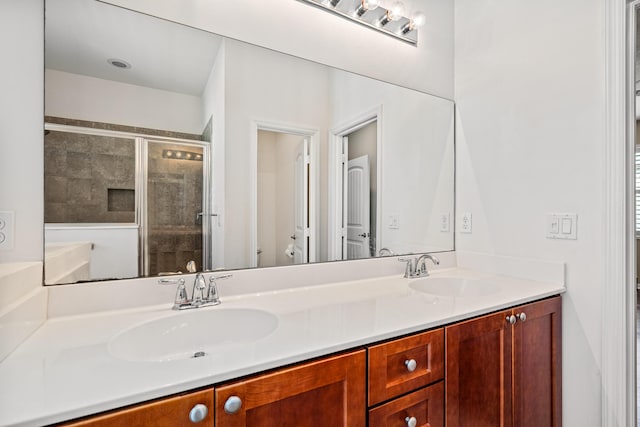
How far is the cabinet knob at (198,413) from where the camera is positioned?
62 cm

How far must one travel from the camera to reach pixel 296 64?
1.38 metres

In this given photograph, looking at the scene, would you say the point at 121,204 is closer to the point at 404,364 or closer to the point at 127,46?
the point at 127,46

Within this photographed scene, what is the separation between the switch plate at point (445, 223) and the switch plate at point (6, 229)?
1827 millimetres

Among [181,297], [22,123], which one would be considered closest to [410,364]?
[181,297]

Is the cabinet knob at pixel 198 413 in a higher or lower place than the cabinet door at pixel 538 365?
higher

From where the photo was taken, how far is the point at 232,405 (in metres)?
0.65

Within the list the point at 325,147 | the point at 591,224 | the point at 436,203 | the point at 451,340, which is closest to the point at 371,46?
the point at 325,147

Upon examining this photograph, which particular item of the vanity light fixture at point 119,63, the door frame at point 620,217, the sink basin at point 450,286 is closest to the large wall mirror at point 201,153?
the vanity light fixture at point 119,63

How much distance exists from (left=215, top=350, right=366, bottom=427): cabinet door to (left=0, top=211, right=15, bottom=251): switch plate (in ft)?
2.56

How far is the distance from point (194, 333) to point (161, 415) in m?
0.41

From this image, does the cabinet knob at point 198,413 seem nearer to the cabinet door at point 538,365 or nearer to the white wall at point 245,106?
the white wall at point 245,106

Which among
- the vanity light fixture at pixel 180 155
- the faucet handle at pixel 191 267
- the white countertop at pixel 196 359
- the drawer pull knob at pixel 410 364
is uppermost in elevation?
the vanity light fixture at pixel 180 155

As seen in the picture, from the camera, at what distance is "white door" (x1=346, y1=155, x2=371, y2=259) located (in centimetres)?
154

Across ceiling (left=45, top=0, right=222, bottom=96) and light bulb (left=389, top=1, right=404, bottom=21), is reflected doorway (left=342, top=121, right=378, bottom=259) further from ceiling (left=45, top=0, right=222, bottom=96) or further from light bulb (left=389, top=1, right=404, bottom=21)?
ceiling (left=45, top=0, right=222, bottom=96)
